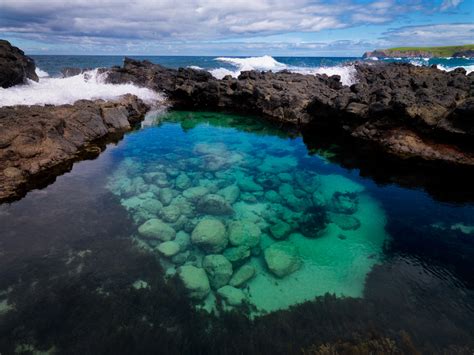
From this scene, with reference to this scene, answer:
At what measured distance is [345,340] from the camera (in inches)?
247

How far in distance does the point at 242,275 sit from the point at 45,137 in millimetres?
13131

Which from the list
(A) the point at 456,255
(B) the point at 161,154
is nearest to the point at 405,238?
(A) the point at 456,255

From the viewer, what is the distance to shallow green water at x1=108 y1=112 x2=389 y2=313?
8.09m

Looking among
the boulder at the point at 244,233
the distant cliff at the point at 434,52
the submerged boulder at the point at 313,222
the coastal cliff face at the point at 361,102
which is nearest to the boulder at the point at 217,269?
the boulder at the point at 244,233

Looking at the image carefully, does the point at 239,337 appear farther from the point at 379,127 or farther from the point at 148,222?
the point at 379,127

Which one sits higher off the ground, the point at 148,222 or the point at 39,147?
the point at 39,147

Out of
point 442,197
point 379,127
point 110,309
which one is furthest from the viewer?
point 379,127

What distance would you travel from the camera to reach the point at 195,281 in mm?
7758

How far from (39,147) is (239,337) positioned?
44.2 feet

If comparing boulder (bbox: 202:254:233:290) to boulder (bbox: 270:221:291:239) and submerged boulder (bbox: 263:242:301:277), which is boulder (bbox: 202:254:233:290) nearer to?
submerged boulder (bbox: 263:242:301:277)

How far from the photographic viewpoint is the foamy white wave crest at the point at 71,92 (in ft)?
67.3

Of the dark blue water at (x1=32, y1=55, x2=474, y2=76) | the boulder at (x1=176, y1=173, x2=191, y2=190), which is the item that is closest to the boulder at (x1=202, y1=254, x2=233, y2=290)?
the boulder at (x1=176, y1=173, x2=191, y2=190)

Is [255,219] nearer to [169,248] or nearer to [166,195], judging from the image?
[169,248]

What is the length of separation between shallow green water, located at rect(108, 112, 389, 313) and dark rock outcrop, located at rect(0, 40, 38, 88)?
42.8ft
